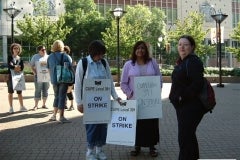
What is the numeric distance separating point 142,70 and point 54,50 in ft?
12.8

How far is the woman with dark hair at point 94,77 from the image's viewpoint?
6.11 m

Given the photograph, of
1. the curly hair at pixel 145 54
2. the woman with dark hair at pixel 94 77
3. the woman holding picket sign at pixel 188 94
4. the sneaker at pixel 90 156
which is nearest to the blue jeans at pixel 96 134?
the woman with dark hair at pixel 94 77

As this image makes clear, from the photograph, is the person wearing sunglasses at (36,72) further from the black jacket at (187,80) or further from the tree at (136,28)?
the tree at (136,28)

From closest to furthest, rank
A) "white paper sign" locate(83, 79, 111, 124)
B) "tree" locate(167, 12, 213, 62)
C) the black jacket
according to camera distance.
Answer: the black jacket → "white paper sign" locate(83, 79, 111, 124) → "tree" locate(167, 12, 213, 62)

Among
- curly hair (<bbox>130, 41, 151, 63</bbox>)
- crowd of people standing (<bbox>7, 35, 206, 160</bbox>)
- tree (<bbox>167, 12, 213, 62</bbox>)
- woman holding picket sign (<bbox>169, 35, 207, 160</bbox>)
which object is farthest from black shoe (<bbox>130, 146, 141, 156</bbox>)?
tree (<bbox>167, 12, 213, 62</bbox>)

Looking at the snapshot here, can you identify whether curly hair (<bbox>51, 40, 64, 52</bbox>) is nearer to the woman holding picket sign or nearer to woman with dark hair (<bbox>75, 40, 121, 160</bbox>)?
woman with dark hair (<bbox>75, 40, 121, 160</bbox>)

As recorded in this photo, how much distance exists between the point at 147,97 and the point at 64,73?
364cm

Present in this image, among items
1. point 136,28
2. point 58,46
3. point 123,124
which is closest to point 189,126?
point 123,124

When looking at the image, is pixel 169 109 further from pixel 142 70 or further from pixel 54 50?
pixel 142 70

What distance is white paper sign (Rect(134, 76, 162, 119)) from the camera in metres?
6.57

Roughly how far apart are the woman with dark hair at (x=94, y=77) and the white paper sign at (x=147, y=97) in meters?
0.40

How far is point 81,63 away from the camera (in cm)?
616

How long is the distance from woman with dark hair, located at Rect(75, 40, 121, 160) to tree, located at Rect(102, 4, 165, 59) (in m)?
39.5

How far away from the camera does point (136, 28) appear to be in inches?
1996
